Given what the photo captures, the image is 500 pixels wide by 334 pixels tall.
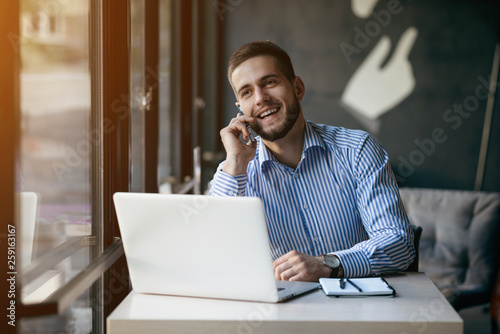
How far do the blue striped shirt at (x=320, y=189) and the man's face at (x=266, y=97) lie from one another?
0.27 feet

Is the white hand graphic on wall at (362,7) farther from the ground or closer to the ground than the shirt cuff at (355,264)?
farther from the ground

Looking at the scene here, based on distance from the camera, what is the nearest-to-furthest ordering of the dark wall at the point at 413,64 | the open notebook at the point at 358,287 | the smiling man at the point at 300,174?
the open notebook at the point at 358,287 < the smiling man at the point at 300,174 < the dark wall at the point at 413,64

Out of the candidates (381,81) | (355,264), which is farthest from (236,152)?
(381,81)

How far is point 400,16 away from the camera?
4270mm

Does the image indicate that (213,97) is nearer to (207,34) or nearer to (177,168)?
(207,34)

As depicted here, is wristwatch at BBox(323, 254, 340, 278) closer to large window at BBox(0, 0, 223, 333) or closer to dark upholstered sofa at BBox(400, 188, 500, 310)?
large window at BBox(0, 0, 223, 333)

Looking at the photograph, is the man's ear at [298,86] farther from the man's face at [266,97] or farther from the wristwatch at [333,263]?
the wristwatch at [333,263]

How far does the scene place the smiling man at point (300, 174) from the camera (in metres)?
1.89

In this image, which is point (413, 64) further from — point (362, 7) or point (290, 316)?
point (290, 316)

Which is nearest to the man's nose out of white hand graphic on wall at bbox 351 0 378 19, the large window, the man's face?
the man's face

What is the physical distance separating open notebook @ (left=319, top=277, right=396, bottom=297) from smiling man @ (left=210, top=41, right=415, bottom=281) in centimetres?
18

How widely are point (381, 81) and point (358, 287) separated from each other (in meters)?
3.18

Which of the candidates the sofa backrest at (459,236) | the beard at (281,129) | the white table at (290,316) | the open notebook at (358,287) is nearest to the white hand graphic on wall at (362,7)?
the sofa backrest at (459,236)

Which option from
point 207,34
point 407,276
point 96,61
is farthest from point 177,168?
point 407,276
